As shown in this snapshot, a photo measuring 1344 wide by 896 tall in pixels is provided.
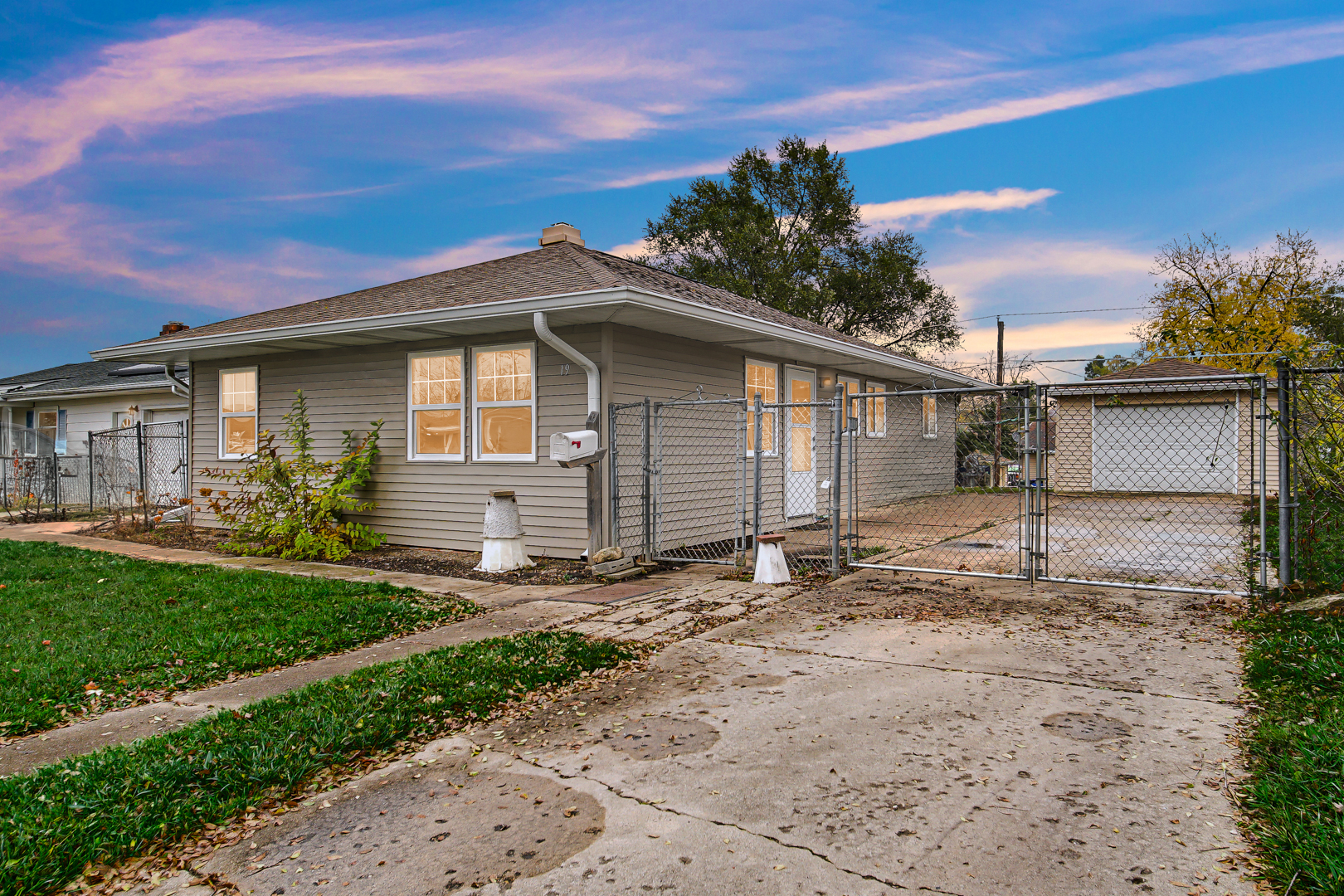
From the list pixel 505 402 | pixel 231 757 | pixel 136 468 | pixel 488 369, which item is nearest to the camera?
pixel 231 757

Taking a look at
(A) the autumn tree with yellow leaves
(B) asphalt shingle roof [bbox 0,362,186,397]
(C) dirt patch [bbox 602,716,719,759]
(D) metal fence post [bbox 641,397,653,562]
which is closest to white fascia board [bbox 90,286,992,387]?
(D) metal fence post [bbox 641,397,653,562]

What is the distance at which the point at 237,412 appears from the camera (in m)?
11.4

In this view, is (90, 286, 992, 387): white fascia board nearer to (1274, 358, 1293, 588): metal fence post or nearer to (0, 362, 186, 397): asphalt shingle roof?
(0, 362, 186, 397): asphalt shingle roof

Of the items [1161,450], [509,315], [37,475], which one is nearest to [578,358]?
[509,315]

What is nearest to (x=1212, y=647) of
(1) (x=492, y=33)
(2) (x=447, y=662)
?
(2) (x=447, y=662)

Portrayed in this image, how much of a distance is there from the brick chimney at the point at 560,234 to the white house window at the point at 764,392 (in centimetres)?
316

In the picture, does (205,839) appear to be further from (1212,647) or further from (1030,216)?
(1030,216)

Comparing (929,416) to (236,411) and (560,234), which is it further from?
(236,411)

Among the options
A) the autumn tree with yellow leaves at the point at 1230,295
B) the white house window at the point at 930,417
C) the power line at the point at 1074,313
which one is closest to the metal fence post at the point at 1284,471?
the white house window at the point at 930,417

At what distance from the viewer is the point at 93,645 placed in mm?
4891

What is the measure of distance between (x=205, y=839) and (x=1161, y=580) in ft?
23.3

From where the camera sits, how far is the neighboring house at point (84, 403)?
16.3 metres

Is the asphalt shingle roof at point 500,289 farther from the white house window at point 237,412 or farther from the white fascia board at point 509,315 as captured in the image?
the white house window at point 237,412

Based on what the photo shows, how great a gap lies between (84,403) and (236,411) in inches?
405
